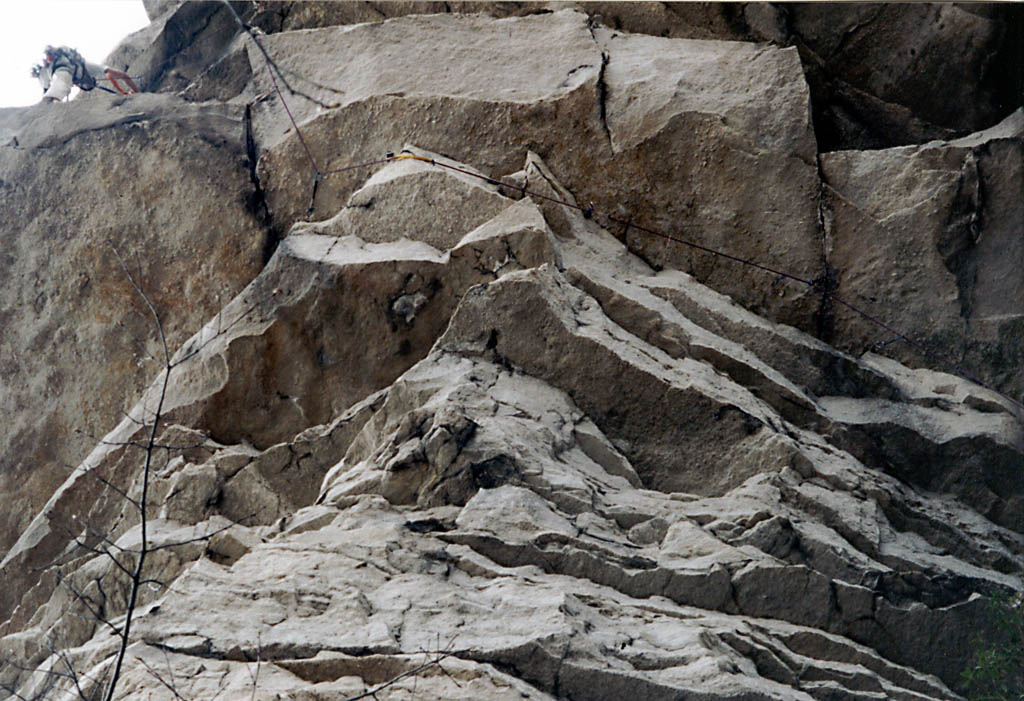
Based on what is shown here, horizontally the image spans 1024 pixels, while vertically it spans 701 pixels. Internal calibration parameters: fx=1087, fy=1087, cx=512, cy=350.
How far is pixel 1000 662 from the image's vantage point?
6.30m

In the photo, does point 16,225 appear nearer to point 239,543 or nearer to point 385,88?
point 385,88

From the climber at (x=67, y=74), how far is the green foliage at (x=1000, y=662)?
330 inches

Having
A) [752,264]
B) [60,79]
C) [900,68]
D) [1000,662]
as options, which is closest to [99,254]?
[60,79]

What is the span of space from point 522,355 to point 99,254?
4.90 meters

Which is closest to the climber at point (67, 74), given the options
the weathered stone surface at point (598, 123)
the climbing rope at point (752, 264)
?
the weathered stone surface at point (598, 123)

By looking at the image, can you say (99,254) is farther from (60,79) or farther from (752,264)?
(752,264)

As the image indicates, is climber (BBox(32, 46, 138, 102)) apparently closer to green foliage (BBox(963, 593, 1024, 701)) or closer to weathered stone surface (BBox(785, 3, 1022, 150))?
weathered stone surface (BBox(785, 3, 1022, 150))

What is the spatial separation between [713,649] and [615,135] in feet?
16.8

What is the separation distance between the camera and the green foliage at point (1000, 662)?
246 inches

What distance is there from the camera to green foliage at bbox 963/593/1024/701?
6238mm

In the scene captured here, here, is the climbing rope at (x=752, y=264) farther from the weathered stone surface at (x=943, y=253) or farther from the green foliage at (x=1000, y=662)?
the green foliage at (x=1000, y=662)

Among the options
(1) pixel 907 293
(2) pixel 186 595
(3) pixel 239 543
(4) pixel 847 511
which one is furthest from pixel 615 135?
(2) pixel 186 595

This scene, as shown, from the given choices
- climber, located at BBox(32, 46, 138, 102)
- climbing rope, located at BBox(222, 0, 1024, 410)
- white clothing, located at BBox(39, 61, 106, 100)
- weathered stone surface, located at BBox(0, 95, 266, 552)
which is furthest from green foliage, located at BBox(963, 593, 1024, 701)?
white clothing, located at BBox(39, 61, 106, 100)

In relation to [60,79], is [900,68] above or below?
below
